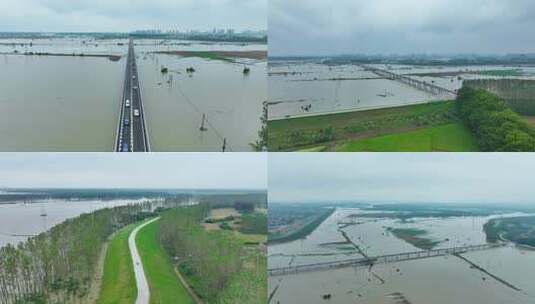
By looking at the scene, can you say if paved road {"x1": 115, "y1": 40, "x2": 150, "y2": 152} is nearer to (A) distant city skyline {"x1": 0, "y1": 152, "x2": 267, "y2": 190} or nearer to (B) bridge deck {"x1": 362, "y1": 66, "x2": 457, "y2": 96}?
(A) distant city skyline {"x1": 0, "y1": 152, "x2": 267, "y2": 190}

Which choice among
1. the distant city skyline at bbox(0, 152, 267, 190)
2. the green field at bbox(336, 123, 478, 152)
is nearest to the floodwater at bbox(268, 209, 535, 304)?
the green field at bbox(336, 123, 478, 152)

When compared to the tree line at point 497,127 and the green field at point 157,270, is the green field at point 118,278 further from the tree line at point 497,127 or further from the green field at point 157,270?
the tree line at point 497,127

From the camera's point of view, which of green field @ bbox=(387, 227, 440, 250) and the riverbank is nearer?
the riverbank

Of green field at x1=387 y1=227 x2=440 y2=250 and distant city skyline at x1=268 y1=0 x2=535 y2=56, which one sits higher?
distant city skyline at x1=268 y1=0 x2=535 y2=56

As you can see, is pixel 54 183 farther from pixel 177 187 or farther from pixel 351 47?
pixel 351 47

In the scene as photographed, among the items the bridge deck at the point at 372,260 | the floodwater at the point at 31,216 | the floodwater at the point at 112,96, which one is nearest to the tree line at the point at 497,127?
the bridge deck at the point at 372,260

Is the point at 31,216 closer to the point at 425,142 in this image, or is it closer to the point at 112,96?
the point at 112,96
